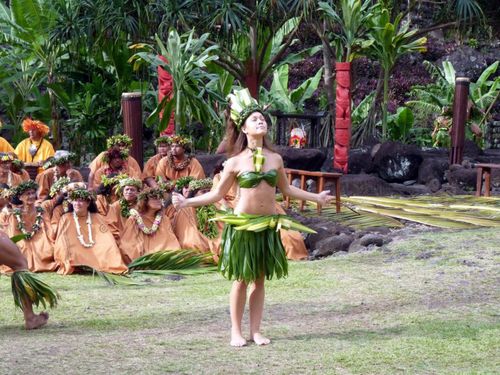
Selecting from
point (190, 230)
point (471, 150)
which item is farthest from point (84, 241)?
point (471, 150)

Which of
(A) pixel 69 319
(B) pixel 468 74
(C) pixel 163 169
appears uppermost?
(B) pixel 468 74

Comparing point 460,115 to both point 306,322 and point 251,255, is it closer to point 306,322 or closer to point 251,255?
point 306,322

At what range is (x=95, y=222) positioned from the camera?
877 cm

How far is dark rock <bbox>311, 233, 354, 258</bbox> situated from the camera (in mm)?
9273

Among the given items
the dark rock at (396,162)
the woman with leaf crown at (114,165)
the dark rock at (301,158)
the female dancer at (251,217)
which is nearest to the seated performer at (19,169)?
the woman with leaf crown at (114,165)

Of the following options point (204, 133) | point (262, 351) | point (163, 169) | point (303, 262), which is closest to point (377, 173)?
point (204, 133)

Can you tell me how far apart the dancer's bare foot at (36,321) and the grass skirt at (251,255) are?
3.96 ft

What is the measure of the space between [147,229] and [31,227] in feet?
3.30

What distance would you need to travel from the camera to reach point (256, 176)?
542 centimetres

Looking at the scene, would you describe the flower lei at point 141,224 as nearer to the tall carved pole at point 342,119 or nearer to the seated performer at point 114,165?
the seated performer at point 114,165

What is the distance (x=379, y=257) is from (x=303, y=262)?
70cm

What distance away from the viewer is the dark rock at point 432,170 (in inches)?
580

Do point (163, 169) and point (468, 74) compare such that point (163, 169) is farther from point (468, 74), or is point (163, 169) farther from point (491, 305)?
point (468, 74)

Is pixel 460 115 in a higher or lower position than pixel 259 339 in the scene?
higher
